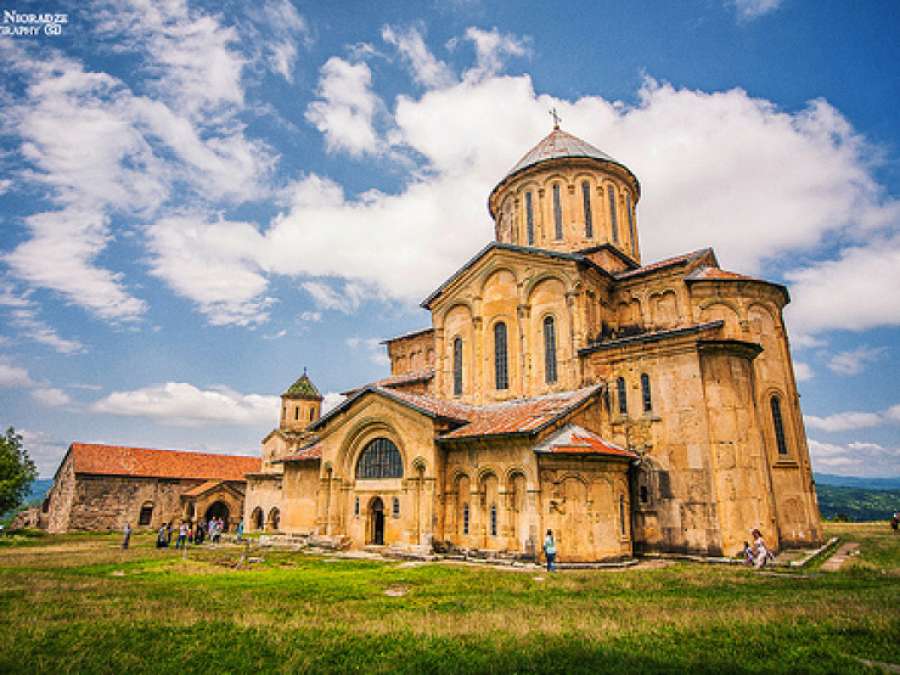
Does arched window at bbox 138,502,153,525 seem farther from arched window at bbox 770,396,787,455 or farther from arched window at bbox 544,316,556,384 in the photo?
arched window at bbox 770,396,787,455

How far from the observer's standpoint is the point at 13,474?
1394 inches

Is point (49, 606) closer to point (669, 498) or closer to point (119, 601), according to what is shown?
point (119, 601)

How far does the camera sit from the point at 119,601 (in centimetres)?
1036

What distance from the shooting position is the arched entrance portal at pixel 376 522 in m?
20.8

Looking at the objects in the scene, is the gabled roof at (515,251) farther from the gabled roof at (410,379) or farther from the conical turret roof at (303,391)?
the conical turret roof at (303,391)

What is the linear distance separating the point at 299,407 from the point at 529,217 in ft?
90.9

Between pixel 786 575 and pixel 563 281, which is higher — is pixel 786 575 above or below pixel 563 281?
below

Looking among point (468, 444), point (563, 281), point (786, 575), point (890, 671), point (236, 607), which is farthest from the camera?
point (563, 281)

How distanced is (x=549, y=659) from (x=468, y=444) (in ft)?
39.8

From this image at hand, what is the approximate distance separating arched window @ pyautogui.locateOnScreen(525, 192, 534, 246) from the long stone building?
96.9 ft

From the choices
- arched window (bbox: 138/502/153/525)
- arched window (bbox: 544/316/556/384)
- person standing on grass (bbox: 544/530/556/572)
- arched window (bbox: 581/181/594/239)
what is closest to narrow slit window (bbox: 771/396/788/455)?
arched window (bbox: 544/316/556/384)

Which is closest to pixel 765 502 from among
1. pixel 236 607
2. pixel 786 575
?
pixel 786 575

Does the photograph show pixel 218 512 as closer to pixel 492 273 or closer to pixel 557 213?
pixel 492 273

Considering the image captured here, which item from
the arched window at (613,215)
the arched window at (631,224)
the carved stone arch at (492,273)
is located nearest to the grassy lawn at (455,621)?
the carved stone arch at (492,273)
